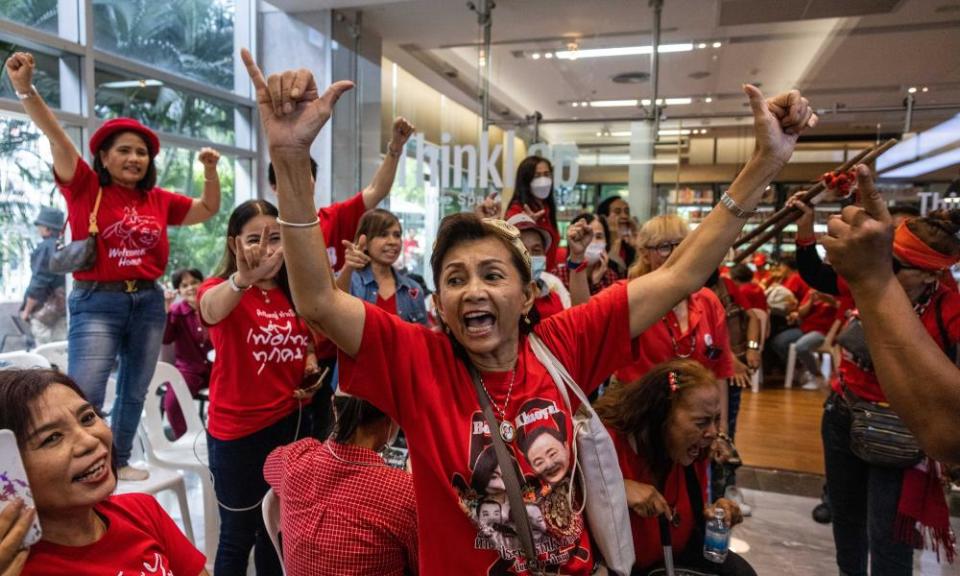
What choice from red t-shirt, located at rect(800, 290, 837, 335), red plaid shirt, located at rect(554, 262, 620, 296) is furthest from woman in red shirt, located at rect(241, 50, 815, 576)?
red t-shirt, located at rect(800, 290, 837, 335)

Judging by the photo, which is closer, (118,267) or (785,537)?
(118,267)

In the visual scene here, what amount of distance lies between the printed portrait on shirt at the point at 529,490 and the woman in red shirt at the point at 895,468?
101 centimetres

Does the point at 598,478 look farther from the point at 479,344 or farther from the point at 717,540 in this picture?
the point at 717,540

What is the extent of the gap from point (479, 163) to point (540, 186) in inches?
61.8

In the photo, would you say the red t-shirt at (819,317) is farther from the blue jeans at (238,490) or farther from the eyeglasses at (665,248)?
the blue jeans at (238,490)

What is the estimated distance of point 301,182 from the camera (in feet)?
3.29

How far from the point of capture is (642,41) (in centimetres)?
482

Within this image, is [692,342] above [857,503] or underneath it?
Answer: above

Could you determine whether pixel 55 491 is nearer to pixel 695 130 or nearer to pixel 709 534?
pixel 709 534

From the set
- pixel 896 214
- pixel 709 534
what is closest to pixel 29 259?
pixel 709 534

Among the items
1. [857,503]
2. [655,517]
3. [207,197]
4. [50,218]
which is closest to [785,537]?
[857,503]

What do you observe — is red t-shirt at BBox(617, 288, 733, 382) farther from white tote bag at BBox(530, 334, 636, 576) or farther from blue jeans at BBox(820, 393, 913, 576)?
white tote bag at BBox(530, 334, 636, 576)

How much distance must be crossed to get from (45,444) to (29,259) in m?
3.44

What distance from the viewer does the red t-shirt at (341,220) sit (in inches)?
111
